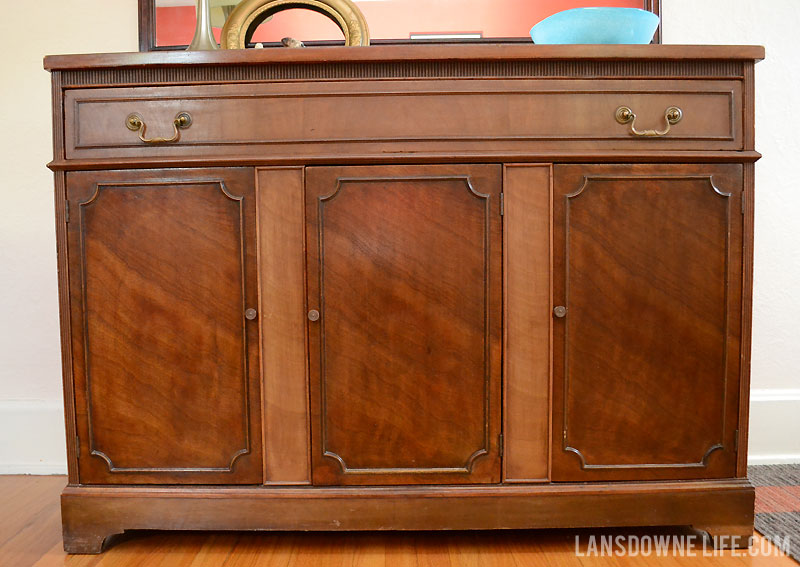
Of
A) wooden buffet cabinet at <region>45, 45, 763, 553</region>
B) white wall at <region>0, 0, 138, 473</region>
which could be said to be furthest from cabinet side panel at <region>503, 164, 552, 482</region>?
white wall at <region>0, 0, 138, 473</region>

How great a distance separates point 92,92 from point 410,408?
3.34ft

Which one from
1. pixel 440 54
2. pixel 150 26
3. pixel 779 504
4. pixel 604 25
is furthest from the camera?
pixel 150 26

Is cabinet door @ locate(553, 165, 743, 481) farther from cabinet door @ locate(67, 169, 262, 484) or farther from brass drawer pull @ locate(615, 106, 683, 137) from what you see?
cabinet door @ locate(67, 169, 262, 484)

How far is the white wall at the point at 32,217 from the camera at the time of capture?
1.74m

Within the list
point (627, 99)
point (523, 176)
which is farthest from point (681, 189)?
point (523, 176)

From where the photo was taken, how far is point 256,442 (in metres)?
1.28

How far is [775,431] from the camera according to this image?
5.85 ft

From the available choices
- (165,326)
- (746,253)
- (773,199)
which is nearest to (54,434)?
(165,326)

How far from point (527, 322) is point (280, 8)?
3.58 feet

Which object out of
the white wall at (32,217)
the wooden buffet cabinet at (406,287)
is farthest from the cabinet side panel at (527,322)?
the white wall at (32,217)

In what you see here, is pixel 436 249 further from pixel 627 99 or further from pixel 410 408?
pixel 627 99

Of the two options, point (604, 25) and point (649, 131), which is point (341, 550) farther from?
point (604, 25)

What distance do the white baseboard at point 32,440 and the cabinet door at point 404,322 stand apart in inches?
40.3

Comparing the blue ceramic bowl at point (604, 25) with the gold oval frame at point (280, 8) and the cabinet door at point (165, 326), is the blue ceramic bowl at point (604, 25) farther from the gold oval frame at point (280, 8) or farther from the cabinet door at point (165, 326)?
the cabinet door at point (165, 326)
